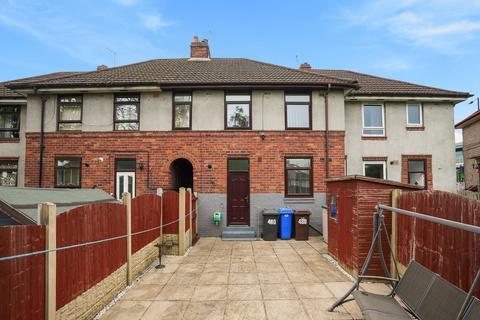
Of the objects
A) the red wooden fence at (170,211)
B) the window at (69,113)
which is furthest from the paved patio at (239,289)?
the window at (69,113)

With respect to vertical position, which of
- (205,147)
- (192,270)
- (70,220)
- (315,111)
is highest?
(315,111)

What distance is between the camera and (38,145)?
11.8m

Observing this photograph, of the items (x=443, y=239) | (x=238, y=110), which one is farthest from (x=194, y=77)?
(x=443, y=239)

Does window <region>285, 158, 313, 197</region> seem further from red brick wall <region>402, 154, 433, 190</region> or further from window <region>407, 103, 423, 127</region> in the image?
window <region>407, 103, 423, 127</region>

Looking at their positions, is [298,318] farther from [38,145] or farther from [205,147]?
[38,145]

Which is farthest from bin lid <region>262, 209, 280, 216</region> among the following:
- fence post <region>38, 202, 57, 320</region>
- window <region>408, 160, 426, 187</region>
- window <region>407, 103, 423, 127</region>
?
fence post <region>38, 202, 57, 320</region>

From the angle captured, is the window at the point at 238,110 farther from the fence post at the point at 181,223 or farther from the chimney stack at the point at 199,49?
the chimney stack at the point at 199,49

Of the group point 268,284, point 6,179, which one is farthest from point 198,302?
point 6,179

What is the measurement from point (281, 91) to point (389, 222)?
7.36 metres

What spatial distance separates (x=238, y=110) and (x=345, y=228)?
269 inches

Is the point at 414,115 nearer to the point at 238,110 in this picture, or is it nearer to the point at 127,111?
the point at 238,110

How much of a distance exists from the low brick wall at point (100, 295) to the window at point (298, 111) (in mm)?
7728

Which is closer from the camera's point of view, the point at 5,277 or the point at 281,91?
the point at 5,277

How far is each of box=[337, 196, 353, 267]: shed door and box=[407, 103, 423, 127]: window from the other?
8361 millimetres
